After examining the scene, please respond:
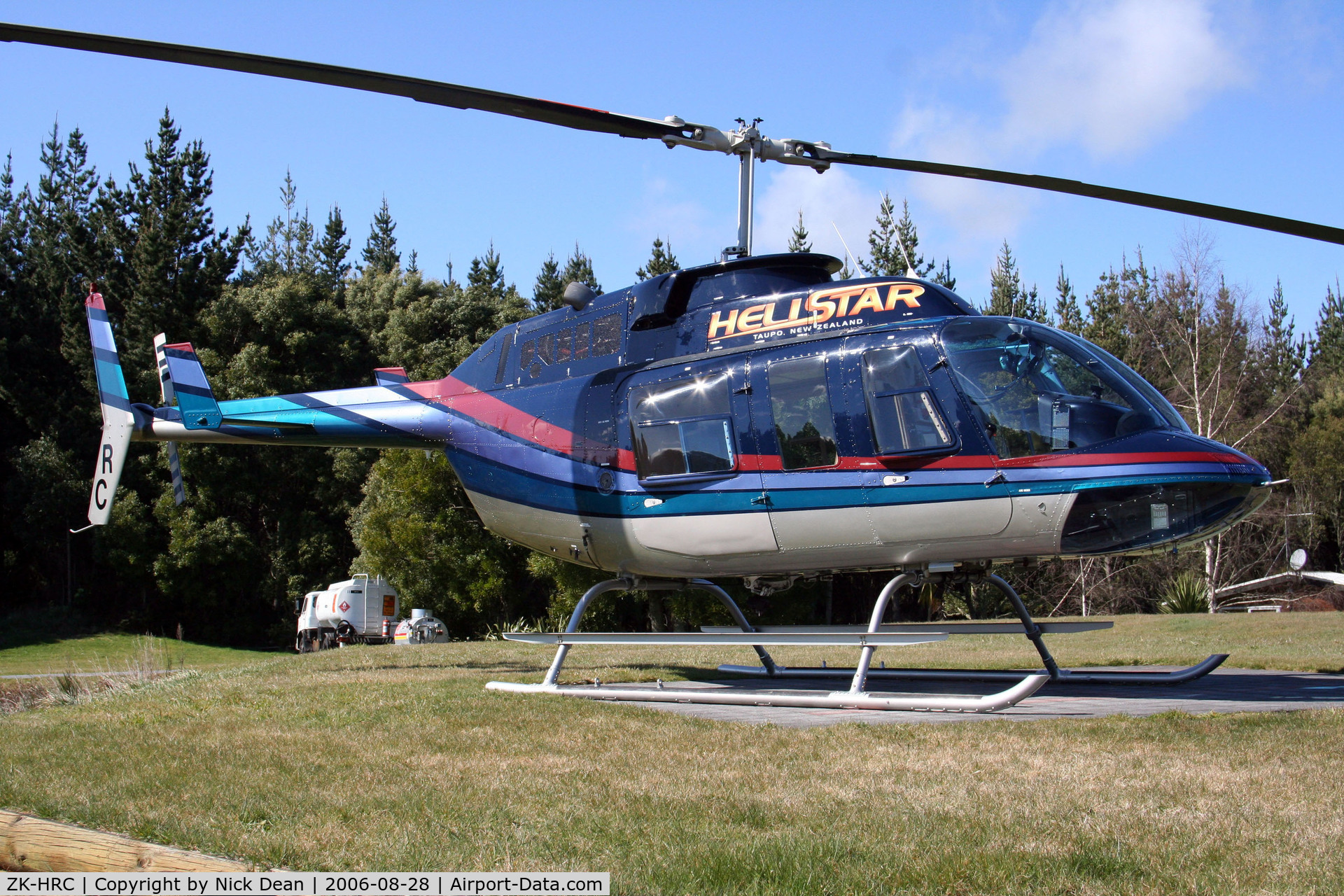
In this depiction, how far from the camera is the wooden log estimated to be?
407cm

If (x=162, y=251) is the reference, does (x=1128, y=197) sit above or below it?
below

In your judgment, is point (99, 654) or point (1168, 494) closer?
point (1168, 494)

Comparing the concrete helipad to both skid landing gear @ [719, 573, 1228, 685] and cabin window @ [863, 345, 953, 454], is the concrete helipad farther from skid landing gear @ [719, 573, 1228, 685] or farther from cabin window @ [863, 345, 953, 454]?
cabin window @ [863, 345, 953, 454]

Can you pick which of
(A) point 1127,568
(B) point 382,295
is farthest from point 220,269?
(A) point 1127,568

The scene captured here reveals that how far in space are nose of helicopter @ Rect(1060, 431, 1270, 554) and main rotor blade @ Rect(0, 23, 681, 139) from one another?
509 cm

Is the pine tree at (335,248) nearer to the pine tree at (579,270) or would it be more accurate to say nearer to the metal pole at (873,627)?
the pine tree at (579,270)

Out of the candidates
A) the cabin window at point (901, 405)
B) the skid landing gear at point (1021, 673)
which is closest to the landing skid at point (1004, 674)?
the skid landing gear at point (1021, 673)

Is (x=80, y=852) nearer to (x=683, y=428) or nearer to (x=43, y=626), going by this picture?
(x=683, y=428)

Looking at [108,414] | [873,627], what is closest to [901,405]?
[873,627]

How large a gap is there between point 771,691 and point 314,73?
6316 millimetres

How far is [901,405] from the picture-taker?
872 centimetres

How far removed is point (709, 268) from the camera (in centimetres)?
1037

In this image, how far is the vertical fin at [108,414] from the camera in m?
12.3

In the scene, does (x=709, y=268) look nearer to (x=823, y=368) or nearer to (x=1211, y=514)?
(x=823, y=368)
